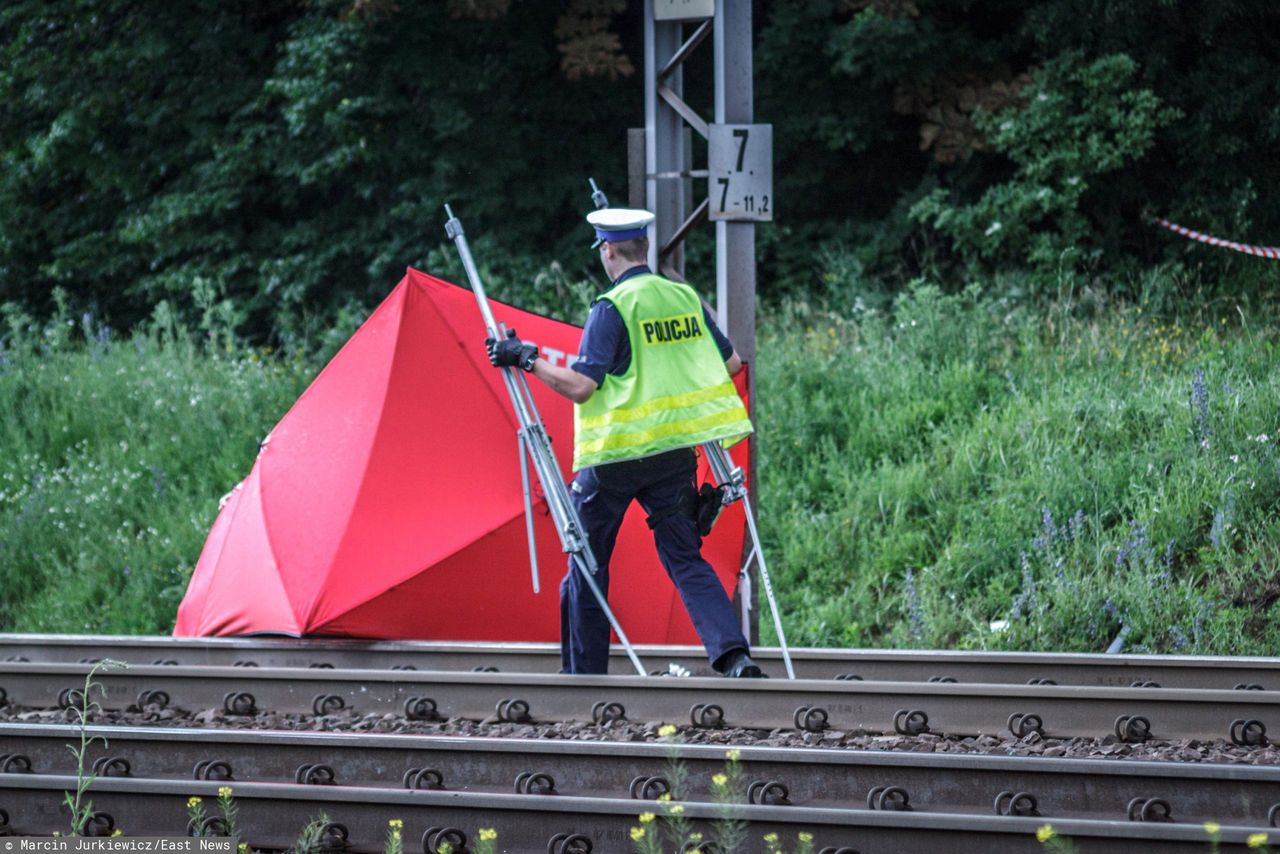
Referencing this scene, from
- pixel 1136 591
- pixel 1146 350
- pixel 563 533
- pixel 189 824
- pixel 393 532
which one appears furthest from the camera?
pixel 1146 350

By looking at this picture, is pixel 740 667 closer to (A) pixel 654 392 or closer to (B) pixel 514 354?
(A) pixel 654 392

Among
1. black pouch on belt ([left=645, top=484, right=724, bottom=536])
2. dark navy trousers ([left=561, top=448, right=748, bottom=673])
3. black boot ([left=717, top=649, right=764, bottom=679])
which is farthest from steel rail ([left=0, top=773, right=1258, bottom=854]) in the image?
black pouch on belt ([left=645, top=484, right=724, bottom=536])

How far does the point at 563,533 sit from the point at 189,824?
2.14 m

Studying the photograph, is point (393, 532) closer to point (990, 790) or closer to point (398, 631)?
point (398, 631)

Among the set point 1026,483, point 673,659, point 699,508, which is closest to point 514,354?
point 699,508

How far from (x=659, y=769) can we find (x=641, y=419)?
65.3 inches

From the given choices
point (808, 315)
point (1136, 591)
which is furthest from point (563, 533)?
point (808, 315)

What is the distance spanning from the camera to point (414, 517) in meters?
7.33

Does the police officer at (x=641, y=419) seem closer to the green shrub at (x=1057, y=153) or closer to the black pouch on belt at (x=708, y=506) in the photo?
the black pouch on belt at (x=708, y=506)

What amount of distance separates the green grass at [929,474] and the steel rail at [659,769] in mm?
3197

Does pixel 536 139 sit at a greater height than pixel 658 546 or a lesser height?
greater

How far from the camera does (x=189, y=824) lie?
179 inches

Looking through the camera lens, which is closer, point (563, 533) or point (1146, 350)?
point (563, 533)

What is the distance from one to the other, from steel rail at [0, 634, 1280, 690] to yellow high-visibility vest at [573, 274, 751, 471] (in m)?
1.16
